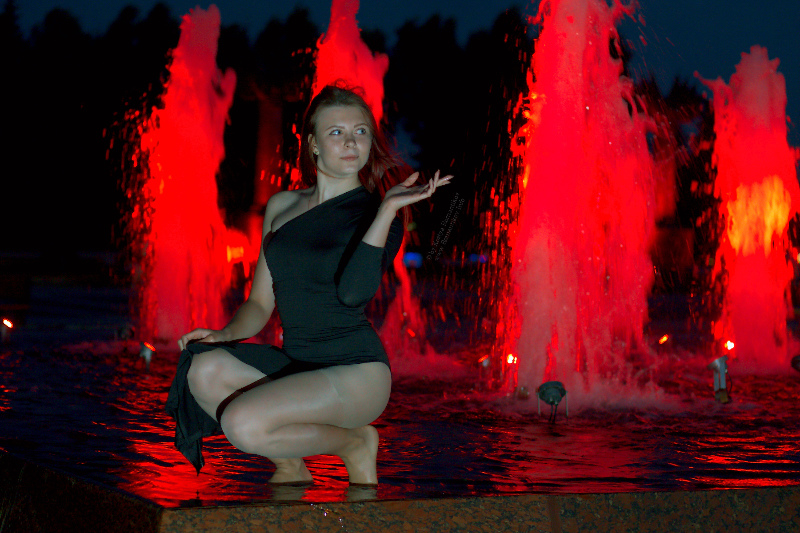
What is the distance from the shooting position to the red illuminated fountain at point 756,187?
12.8m

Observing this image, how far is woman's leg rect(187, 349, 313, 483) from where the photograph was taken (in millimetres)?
3248

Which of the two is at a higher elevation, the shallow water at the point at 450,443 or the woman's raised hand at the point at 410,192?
the woman's raised hand at the point at 410,192

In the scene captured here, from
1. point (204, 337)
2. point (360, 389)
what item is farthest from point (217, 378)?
point (360, 389)

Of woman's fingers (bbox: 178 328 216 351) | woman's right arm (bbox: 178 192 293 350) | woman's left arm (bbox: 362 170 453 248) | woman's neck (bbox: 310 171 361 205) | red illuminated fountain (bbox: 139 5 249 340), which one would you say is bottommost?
woman's fingers (bbox: 178 328 216 351)

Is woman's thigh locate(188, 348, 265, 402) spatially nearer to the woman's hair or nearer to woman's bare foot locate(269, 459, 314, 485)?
woman's bare foot locate(269, 459, 314, 485)

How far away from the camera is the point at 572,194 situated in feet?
27.8

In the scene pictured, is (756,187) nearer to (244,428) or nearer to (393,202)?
(393,202)

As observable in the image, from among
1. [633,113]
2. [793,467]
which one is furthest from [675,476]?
[633,113]

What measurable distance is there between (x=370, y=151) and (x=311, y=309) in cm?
65

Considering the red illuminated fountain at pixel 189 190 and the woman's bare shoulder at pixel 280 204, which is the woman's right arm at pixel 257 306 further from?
the red illuminated fountain at pixel 189 190

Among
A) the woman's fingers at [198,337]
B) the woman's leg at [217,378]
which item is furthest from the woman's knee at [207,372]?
the woman's fingers at [198,337]

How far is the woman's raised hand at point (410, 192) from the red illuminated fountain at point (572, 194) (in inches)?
193

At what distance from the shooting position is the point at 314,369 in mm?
3264

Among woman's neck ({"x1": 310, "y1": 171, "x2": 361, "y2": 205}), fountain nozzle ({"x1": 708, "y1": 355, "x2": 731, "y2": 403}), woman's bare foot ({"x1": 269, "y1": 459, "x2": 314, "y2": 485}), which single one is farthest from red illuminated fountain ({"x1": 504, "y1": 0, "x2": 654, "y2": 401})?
woman's neck ({"x1": 310, "y1": 171, "x2": 361, "y2": 205})
